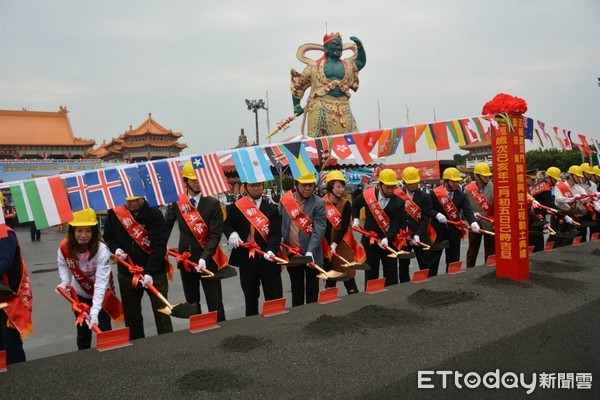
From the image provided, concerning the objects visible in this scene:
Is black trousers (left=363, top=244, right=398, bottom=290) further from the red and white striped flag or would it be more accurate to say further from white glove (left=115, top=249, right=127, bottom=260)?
white glove (left=115, top=249, right=127, bottom=260)

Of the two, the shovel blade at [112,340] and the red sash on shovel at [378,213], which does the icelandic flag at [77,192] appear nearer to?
the shovel blade at [112,340]

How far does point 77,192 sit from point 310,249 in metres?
2.50

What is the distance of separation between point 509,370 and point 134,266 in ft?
10.0

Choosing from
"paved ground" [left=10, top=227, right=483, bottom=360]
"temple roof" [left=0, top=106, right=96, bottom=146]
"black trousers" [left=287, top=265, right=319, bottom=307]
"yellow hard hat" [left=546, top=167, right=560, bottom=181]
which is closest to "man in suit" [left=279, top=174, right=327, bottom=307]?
"black trousers" [left=287, top=265, right=319, bottom=307]

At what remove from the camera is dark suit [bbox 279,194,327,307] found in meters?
5.11

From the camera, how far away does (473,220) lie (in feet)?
22.0

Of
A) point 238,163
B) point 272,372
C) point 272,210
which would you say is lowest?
point 272,372

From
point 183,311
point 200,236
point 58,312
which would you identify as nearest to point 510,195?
point 200,236

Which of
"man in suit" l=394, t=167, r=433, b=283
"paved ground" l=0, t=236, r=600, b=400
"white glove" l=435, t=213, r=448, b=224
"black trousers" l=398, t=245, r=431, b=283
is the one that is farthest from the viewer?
"white glove" l=435, t=213, r=448, b=224

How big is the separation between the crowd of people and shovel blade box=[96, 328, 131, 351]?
0.33 metres

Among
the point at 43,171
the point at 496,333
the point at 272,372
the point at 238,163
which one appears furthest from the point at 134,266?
the point at 43,171

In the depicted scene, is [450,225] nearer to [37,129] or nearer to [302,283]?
[302,283]

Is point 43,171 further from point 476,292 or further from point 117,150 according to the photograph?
point 476,292

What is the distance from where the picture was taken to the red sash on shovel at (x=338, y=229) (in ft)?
18.6
